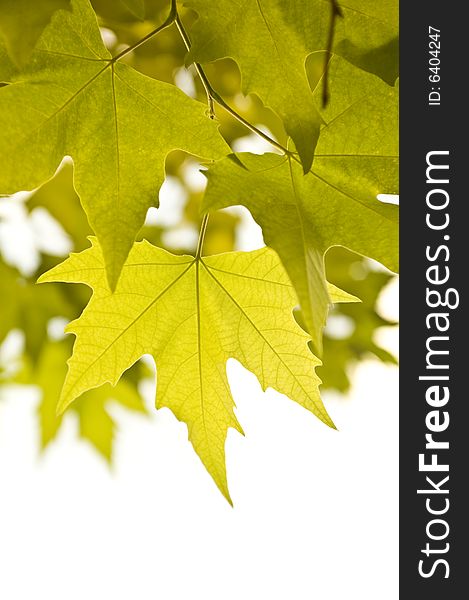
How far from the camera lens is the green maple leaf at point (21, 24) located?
0.59 meters

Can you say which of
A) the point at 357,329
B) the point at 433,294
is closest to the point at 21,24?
the point at 433,294

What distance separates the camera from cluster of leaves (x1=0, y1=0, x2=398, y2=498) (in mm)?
706

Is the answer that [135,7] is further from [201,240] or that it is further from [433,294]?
[433,294]

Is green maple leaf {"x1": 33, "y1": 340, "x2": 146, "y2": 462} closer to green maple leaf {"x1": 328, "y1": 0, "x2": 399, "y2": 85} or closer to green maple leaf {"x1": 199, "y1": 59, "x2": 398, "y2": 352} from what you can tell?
green maple leaf {"x1": 199, "y1": 59, "x2": 398, "y2": 352}

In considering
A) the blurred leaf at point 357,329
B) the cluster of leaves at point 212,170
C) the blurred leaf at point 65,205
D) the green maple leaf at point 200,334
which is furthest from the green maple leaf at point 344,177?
the blurred leaf at point 357,329

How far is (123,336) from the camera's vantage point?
94cm

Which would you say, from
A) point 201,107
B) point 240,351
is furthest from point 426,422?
point 201,107

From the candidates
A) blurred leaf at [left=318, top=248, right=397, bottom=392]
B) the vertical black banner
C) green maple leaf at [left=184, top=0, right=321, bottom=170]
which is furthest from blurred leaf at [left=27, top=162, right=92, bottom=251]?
green maple leaf at [left=184, top=0, right=321, bottom=170]

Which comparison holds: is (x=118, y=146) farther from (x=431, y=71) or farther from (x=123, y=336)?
(x=431, y=71)

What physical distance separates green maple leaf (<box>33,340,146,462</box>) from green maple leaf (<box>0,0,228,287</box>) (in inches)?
50.9

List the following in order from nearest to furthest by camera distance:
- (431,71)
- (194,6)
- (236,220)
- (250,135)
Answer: (194,6)
(431,71)
(250,135)
(236,220)

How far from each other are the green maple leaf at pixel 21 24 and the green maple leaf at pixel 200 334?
0.33 meters

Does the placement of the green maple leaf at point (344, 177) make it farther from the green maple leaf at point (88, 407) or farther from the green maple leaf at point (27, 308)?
the green maple leaf at point (88, 407)

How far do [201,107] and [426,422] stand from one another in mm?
527
